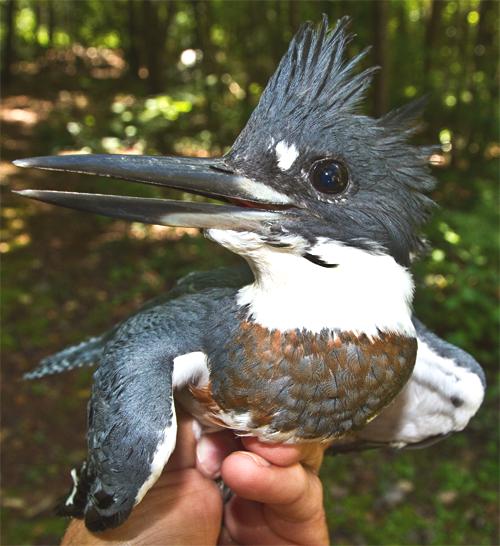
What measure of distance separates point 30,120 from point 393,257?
1276cm

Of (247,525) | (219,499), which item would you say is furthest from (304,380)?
(247,525)

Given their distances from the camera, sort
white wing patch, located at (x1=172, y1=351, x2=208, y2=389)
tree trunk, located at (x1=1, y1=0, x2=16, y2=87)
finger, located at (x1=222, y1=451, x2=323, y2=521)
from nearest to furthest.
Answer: white wing patch, located at (x1=172, y1=351, x2=208, y2=389), finger, located at (x1=222, y1=451, x2=323, y2=521), tree trunk, located at (x1=1, y1=0, x2=16, y2=87)

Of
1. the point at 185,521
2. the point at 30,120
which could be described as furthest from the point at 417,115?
the point at 30,120

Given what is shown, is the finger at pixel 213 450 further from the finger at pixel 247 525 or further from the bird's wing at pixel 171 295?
the bird's wing at pixel 171 295

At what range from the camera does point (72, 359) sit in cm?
260

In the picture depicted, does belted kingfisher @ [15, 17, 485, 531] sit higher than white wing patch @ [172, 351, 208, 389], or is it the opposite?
belted kingfisher @ [15, 17, 485, 531]

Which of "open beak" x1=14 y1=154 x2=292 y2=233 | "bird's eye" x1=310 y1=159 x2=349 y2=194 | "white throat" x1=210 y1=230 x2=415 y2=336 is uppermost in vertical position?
"bird's eye" x1=310 y1=159 x2=349 y2=194

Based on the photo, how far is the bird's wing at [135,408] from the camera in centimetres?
172

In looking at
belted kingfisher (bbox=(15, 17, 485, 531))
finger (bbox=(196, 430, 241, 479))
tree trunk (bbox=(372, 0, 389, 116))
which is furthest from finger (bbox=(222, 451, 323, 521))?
tree trunk (bbox=(372, 0, 389, 116))

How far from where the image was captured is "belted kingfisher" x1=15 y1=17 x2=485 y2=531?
1.62 m

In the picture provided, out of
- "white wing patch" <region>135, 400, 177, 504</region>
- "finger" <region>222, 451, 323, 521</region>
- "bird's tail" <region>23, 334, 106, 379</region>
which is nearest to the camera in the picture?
"white wing patch" <region>135, 400, 177, 504</region>

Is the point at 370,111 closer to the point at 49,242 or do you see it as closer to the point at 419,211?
the point at 49,242

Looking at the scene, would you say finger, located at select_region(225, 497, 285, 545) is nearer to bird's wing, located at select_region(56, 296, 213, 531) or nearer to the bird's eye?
bird's wing, located at select_region(56, 296, 213, 531)

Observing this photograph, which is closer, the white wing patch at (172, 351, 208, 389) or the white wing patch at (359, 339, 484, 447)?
the white wing patch at (172, 351, 208, 389)
